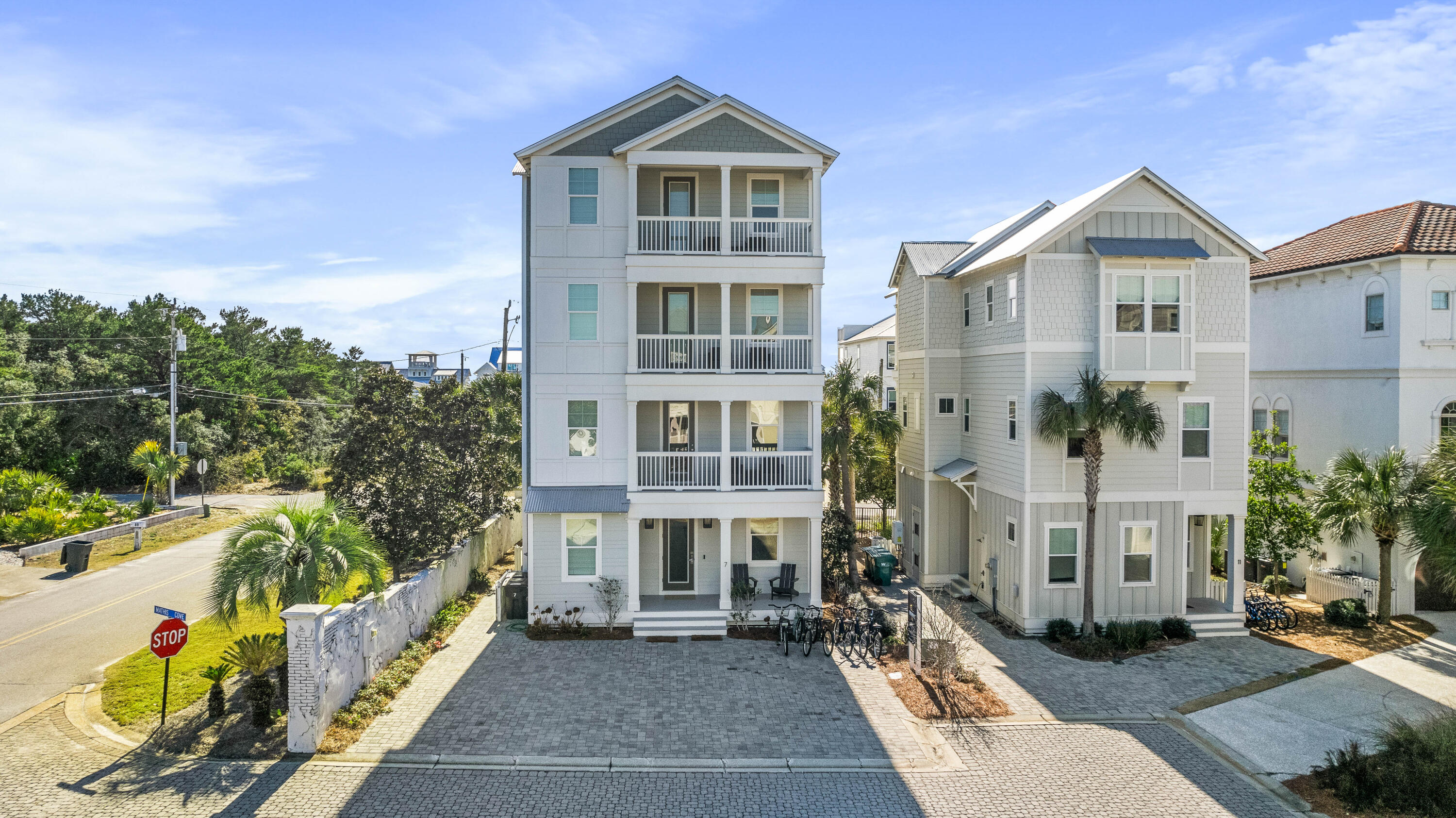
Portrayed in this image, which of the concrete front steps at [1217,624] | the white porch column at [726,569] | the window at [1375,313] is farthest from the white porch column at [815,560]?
the window at [1375,313]

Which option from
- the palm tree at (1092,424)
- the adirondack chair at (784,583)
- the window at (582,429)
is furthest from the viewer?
the adirondack chair at (784,583)

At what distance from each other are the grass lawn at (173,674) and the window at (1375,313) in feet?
85.0

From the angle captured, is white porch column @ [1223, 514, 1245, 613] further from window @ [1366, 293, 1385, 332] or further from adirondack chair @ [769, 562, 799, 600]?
adirondack chair @ [769, 562, 799, 600]

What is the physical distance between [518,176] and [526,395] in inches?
217

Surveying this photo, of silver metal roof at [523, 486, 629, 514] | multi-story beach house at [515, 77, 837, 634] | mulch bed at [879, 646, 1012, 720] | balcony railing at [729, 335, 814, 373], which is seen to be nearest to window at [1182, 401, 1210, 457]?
mulch bed at [879, 646, 1012, 720]

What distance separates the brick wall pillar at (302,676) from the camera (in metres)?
11.2

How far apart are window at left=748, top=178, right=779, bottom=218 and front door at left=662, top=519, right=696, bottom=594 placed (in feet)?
25.8

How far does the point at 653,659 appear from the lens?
51.3ft

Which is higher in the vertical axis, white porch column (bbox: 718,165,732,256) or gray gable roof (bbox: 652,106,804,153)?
gray gable roof (bbox: 652,106,804,153)

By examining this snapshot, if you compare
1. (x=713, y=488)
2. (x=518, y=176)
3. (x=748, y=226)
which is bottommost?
(x=713, y=488)

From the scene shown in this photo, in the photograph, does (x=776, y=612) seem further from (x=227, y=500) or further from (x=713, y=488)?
(x=227, y=500)

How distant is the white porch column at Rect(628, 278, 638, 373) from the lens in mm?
17547

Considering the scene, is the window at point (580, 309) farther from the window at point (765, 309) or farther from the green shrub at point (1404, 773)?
the green shrub at point (1404, 773)

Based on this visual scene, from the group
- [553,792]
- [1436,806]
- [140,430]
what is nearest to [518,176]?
[553,792]
